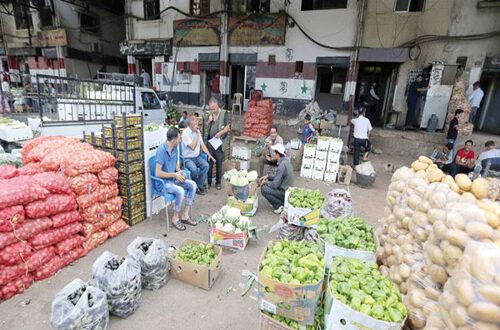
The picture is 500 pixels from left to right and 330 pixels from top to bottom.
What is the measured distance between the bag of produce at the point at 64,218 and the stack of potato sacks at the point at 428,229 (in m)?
3.88

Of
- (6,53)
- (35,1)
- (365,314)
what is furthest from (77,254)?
(6,53)

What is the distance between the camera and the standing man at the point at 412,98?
10.4 metres

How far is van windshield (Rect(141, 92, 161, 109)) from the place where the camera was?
918 cm

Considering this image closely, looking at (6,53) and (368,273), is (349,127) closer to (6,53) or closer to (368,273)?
(368,273)

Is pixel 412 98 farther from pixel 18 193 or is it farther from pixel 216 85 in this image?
pixel 18 193

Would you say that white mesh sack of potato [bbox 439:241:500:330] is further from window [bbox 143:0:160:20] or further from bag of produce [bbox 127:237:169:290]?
window [bbox 143:0:160:20]

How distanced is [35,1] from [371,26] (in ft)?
72.6

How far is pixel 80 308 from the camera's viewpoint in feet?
7.30

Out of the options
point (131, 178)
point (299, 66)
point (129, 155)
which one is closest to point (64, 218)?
point (131, 178)

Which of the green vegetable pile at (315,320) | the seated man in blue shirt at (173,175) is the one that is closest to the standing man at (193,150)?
the seated man in blue shirt at (173,175)

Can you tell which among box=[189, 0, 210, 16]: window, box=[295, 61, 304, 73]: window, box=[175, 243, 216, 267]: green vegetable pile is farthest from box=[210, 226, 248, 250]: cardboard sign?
box=[189, 0, 210, 16]: window

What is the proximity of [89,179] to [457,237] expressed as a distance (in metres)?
4.20

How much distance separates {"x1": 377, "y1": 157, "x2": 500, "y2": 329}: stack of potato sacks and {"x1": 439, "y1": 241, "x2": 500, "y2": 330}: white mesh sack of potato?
0.24 m

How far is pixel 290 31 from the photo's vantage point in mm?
12523
